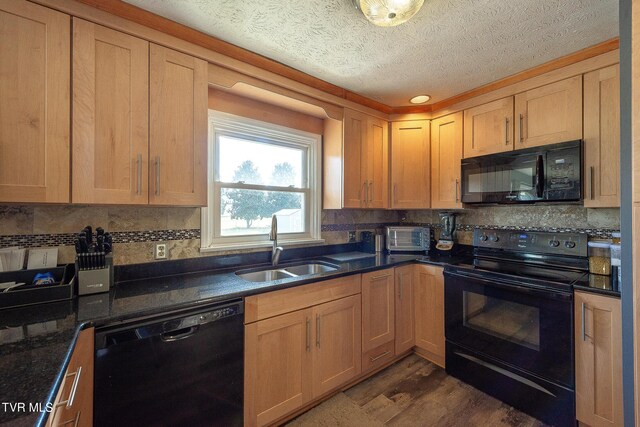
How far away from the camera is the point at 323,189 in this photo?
101 inches

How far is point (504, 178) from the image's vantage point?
6.85 ft

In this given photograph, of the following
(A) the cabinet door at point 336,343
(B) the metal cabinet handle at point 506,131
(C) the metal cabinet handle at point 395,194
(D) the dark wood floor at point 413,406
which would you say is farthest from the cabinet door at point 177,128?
(B) the metal cabinet handle at point 506,131

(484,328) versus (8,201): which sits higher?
(8,201)

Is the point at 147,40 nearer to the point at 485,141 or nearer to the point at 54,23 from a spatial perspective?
the point at 54,23

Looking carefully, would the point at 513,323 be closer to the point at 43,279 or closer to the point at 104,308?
the point at 104,308

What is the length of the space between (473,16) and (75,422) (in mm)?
2550

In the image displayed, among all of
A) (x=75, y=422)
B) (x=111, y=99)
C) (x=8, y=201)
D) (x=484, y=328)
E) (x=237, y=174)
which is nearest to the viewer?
(x=75, y=422)

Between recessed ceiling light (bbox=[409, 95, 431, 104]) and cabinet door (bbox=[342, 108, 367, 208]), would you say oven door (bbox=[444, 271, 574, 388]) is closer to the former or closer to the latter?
cabinet door (bbox=[342, 108, 367, 208])

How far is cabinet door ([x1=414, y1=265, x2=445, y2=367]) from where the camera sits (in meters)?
2.22

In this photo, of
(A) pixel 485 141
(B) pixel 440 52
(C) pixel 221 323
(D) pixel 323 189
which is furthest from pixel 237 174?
Result: (A) pixel 485 141

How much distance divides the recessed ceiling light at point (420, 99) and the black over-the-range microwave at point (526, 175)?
681 mm

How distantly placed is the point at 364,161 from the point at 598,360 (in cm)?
202

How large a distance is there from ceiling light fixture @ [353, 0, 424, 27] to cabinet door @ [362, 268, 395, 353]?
1608 millimetres

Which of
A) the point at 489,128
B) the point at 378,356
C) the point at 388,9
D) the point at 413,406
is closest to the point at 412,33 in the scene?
the point at 388,9
